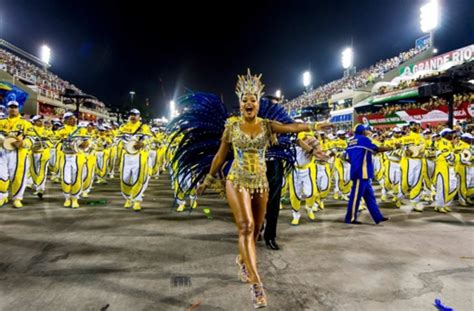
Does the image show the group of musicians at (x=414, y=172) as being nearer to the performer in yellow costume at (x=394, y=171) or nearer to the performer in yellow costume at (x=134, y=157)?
the performer in yellow costume at (x=394, y=171)

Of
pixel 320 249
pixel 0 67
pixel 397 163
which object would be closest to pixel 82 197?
pixel 320 249

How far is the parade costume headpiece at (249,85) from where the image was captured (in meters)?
3.92

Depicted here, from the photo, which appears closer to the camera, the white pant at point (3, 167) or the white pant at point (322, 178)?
the white pant at point (3, 167)

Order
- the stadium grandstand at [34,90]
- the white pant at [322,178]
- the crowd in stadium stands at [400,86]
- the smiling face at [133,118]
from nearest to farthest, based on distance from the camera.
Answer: the smiling face at [133,118] → the white pant at [322,178] → the crowd in stadium stands at [400,86] → the stadium grandstand at [34,90]

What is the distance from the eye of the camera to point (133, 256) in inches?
184

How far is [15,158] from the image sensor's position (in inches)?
307

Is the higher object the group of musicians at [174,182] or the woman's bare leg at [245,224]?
the group of musicians at [174,182]

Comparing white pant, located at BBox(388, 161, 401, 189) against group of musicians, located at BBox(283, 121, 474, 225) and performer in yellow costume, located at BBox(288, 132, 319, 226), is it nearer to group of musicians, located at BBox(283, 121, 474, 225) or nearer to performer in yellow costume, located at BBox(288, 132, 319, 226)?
group of musicians, located at BBox(283, 121, 474, 225)

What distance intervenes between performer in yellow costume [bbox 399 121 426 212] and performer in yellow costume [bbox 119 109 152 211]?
5.77 metres

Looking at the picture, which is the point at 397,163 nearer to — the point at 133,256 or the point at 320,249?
Result: the point at 320,249

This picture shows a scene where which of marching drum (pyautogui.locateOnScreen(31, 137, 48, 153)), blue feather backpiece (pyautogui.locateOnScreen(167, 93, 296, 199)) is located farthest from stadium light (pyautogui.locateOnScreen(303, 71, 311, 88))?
blue feather backpiece (pyautogui.locateOnScreen(167, 93, 296, 199))

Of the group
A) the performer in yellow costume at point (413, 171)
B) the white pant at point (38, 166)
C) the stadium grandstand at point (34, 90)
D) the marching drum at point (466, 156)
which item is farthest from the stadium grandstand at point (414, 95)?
the stadium grandstand at point (34, 90)

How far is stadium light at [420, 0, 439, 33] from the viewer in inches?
1291

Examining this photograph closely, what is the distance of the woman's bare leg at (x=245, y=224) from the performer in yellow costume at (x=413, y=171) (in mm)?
→ 5981
